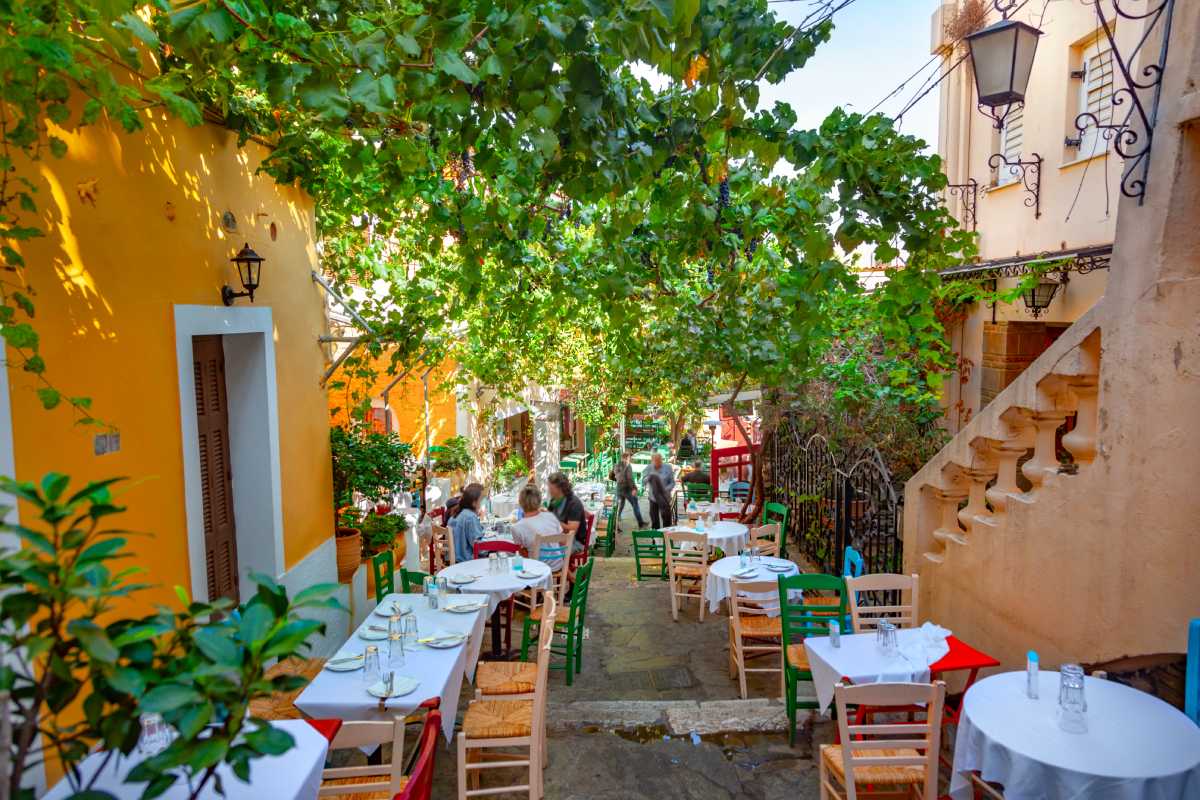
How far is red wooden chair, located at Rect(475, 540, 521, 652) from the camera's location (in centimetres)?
654

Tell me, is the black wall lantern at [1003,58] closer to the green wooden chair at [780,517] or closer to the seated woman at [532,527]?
the green wooden chair at [780,517]

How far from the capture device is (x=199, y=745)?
1246mm

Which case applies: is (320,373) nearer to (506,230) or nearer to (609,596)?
(506,230)

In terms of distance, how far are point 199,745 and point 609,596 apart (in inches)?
309

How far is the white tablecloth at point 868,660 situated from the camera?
4324 mm

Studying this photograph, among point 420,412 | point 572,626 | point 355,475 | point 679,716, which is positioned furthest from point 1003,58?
point 420,412

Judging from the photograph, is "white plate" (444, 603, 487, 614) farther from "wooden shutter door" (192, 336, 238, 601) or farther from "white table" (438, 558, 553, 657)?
"wooden shutter door" (192, 336, 238, 601)

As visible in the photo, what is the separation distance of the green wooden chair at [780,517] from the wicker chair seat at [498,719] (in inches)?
181

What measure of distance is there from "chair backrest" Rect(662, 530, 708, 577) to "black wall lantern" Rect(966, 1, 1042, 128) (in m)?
4.72

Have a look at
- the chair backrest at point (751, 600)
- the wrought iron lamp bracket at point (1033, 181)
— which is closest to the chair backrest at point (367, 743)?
the chair backrest at point (751, 600)

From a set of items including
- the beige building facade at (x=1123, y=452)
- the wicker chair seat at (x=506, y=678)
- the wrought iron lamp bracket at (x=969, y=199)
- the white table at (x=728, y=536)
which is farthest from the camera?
the wrought iron lamp bracket at (x=969, y=199)

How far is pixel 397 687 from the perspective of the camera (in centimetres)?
408

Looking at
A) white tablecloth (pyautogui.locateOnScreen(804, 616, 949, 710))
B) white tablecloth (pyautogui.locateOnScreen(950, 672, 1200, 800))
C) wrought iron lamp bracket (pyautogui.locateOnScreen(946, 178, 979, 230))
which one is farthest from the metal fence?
wrought iron lamp bracket (pyautogui.locateOnScreen(946, 178, 979, 230))

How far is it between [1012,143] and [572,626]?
7.42m
